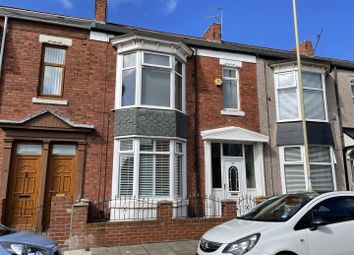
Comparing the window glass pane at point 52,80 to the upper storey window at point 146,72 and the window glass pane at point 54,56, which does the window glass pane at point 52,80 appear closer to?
the window glass pane at point 54,56

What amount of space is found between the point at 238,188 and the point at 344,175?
4.76 metres

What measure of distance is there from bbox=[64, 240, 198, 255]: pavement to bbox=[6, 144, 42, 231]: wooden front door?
2.59 m

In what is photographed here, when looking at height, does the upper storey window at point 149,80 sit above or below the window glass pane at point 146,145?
above

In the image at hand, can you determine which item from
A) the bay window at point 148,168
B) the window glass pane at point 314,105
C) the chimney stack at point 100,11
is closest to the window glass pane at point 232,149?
the bay window at point 148,168

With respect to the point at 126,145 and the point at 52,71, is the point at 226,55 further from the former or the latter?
the point at 52,71

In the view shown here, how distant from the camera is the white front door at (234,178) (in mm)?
11539

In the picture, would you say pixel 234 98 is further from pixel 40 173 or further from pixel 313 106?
pixel 40 173

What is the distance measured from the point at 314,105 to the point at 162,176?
7151 millimetres

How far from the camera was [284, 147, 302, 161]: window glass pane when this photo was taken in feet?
39.5

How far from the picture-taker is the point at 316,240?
471 cm

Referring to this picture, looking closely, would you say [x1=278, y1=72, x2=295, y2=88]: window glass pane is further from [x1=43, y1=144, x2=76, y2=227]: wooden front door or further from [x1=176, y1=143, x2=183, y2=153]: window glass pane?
[x1=43, y1=144, x2=76, y2=227]: wooden front door

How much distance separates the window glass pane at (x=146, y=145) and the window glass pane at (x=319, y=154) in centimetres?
641

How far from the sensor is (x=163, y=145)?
1055cm

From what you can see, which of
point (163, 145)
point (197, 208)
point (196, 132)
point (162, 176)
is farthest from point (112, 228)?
point (196, 132)
